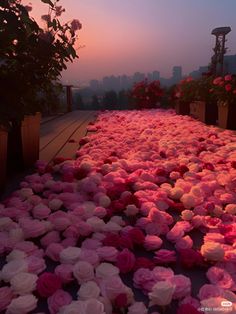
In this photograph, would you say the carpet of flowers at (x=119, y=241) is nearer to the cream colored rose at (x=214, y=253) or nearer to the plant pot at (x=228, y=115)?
the cream colored rose at (x=214, y=253)

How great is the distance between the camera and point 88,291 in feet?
4.01

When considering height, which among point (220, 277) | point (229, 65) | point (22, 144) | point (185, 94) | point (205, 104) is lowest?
point (220, 277)

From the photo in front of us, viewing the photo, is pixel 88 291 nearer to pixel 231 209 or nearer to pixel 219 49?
pixel 231 209

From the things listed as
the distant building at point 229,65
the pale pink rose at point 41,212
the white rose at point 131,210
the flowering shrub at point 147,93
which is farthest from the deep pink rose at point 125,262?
the flowering shrub at point 147,93

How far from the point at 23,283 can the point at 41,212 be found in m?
0.72

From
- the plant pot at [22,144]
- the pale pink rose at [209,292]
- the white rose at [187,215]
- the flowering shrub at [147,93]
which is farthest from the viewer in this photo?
the flowering shrub at [147,93]

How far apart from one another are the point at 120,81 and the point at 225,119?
33757mm

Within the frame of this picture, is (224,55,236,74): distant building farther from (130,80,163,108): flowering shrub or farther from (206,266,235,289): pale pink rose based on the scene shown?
(206,266,235,289): pale pink rose

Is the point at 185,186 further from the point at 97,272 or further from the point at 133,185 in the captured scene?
the point at 97,272

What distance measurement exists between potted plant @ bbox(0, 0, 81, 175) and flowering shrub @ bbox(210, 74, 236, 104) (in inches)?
140

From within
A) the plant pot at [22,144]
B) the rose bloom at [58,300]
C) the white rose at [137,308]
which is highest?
the plant pot at [22,144]

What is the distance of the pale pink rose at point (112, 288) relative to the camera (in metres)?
1.21

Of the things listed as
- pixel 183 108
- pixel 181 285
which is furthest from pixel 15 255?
pixel 183 108

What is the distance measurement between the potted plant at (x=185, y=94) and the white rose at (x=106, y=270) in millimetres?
7179
